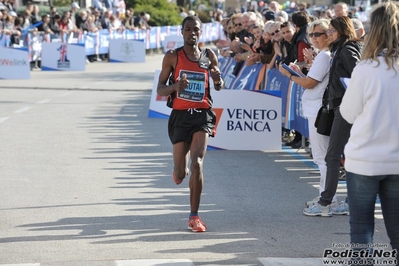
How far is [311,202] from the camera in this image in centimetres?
858

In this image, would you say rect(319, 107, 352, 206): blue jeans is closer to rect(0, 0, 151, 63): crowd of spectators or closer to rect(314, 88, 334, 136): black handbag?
rect(314, 88, 334, 136): black handbag

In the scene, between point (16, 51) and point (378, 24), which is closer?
point (378, 24)

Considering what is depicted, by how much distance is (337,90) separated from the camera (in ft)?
26.3

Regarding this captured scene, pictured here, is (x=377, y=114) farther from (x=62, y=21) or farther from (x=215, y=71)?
(x=62, y=21)

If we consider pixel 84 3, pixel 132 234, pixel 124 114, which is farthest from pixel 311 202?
pixel 84 3

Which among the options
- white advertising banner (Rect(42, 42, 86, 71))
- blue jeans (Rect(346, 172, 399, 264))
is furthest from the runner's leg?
white advertising banner (Rect(42, 42, 86, 71))

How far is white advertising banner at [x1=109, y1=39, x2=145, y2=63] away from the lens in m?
35.5

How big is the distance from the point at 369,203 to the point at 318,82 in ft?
11.2

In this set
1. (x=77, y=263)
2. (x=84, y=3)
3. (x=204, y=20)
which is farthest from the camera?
(x=204, y=20)

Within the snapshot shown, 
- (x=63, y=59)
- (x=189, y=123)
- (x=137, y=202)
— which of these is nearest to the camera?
(x=189, y=123)

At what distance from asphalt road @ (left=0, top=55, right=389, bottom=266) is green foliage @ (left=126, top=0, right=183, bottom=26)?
3172 cm

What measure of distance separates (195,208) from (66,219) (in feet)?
4.06

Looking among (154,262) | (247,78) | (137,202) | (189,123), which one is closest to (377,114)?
(154,262)

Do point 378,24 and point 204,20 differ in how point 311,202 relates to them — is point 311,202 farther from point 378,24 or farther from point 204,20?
point 204,20
